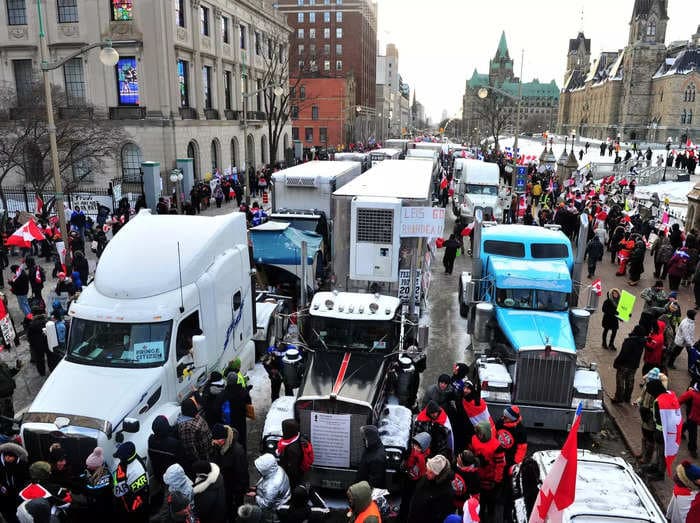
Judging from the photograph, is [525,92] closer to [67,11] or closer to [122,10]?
[122,10]

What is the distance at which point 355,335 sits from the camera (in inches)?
357

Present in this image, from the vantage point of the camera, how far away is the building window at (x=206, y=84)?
139 feet

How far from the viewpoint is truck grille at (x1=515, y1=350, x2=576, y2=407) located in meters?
9.62

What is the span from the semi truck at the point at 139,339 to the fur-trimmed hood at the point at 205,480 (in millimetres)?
1900

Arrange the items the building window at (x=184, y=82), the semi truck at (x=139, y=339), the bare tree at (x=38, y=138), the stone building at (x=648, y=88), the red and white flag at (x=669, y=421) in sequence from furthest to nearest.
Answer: the stone building at (x=648, y=88)
the building window at (x=184, y=82)
the bare tree at (x=38, y=138)
the red and white flag at (x=669, y=421)
the semi truck at (x=139, y=339)

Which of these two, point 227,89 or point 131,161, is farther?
point 227,89

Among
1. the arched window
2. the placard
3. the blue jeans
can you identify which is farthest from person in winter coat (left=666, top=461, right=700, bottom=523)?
the arched window

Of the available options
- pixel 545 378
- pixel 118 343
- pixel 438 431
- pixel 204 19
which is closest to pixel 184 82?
pixel 204 19

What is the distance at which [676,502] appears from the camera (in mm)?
6270

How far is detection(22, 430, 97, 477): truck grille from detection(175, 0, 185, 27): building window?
3532cm

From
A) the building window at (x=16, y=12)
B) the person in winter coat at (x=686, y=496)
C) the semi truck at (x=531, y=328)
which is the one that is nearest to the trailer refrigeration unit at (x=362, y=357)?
the semi truck at (x=531, y=328)

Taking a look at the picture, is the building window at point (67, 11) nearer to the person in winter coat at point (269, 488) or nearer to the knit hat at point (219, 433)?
the knit hat at point (219, 433)

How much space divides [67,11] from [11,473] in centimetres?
3736

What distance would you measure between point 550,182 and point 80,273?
3124cm
